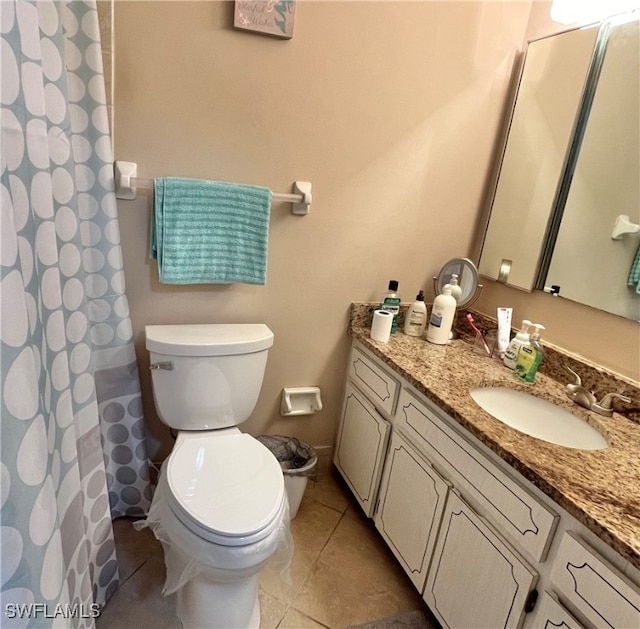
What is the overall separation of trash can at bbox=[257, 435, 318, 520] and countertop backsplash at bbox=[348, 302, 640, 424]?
22.4 inches

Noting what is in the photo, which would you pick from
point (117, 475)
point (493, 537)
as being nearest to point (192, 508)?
point (117, 475)

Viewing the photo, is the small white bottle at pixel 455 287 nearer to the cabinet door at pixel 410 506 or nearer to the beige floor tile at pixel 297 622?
the cabinet door at pixel 410 506

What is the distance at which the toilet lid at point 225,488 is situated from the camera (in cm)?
109

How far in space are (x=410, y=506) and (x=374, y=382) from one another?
0.45 meters

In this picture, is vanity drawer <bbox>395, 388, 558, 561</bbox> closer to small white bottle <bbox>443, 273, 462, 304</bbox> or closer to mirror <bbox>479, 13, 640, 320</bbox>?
small white bottle <bbox>443, 273, 462, 304</bbox>

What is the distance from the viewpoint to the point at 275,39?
143 cm

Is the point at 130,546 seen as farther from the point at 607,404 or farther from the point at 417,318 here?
the point at 607,404

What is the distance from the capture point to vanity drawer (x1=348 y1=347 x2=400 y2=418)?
151 centimetres

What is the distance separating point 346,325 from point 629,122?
1194 millimetres

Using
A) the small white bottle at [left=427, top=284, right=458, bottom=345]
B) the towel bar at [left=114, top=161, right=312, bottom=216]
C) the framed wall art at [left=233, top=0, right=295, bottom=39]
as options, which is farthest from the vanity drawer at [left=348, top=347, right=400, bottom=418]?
the framed wall art at [left=233, top=0, right=295, bottom=39]

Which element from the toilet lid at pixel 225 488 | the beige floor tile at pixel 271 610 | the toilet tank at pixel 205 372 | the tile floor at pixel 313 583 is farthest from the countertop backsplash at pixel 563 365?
the beige floor tile at pixel 271 610

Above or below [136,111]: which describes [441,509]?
below

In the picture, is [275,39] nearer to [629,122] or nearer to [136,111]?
[136,111]

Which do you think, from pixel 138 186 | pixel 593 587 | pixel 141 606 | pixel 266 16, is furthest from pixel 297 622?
pixel 266 16
